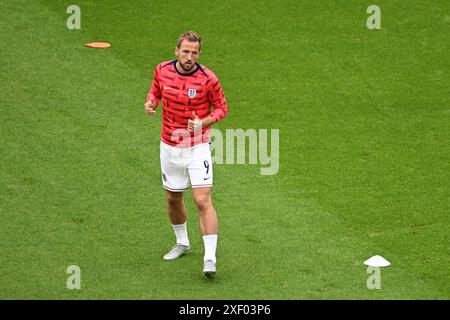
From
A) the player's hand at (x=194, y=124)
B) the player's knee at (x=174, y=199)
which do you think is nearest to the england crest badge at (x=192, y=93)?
the player's hand at (x=194, y=124)

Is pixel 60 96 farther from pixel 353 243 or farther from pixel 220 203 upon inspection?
pixel 353 243

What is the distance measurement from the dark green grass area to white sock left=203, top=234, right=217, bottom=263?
9.9 inches

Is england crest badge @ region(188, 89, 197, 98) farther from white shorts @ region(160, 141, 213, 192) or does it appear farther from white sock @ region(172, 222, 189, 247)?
white sock @ region(172, 222, 189, 247)

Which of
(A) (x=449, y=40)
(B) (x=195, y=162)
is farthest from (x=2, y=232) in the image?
(A) (x=449, y=40)

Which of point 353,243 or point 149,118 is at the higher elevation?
point 149,118

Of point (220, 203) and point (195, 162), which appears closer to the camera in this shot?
point (195, 162)

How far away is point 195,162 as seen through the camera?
888 cm

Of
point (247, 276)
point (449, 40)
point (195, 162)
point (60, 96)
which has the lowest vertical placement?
point (247, 276)

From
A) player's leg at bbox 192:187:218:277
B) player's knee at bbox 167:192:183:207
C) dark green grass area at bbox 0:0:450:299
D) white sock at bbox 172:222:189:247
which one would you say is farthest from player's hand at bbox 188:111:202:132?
dark green grass area at bbox 0:0:450:299

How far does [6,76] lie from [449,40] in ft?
21.3

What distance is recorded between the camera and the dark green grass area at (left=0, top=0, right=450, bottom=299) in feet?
29.6

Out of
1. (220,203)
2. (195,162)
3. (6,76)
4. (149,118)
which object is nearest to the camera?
(195,162)

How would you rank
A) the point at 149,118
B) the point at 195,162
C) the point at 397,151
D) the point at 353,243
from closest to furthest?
the point at 195,162 → the point at 353,243 → the point at 397,151 → the point at 149,118

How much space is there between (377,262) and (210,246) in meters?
1.58
